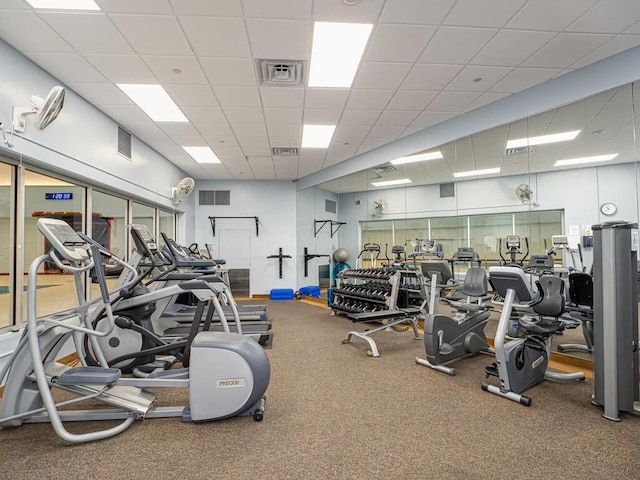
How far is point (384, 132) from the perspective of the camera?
218 inches

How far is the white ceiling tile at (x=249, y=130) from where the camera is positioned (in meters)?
5.13

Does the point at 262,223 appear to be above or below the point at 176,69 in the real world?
below

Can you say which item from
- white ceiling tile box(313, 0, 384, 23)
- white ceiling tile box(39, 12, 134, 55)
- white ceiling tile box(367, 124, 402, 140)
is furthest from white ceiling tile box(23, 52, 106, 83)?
white ceiling tile box(367, 124, 402, 140)

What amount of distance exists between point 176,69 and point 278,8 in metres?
1.46

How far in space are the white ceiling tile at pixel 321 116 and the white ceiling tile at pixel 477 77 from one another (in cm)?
155

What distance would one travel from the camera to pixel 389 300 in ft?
16.6

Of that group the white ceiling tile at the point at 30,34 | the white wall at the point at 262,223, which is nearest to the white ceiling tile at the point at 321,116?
the white ceiling tile at the point at 30,34

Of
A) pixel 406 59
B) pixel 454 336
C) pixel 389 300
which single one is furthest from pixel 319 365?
pixel 406 59

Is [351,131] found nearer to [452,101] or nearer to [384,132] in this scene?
[384,132]

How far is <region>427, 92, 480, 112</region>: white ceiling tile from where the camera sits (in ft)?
13.7

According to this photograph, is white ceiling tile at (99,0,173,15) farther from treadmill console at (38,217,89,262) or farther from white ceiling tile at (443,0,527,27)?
white ceiling tile at (443,0,527,27)

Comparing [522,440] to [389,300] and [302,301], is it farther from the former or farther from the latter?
[302,301]

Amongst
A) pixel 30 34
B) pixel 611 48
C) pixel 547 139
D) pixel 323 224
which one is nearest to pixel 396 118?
pixel 547 139

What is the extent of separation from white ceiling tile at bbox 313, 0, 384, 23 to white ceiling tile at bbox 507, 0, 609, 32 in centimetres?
123
